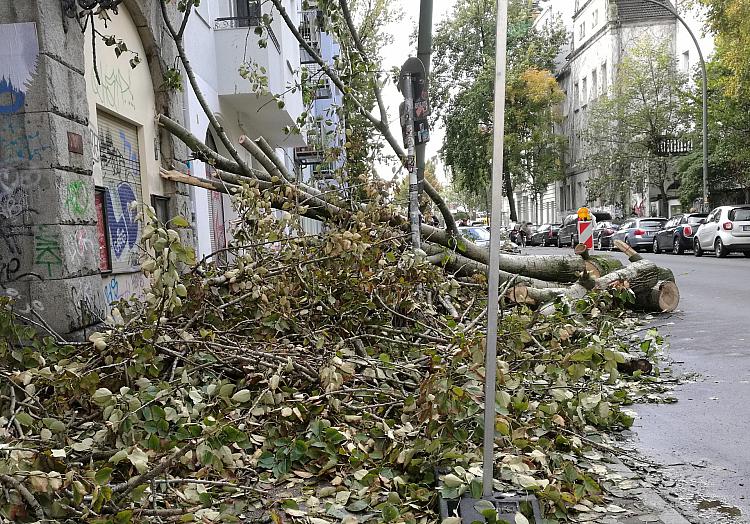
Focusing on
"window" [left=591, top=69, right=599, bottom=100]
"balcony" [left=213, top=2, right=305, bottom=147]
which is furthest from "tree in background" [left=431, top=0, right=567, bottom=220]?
"balcony" [left=213, top=2, right=305, bottom=147]

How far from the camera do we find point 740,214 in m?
23.5

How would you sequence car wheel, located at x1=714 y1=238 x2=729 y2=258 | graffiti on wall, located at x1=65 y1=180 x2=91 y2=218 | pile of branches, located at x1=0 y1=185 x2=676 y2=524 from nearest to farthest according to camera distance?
pile of branches, located at x1=0 y1=185 x2=676 y2=524 < graffiti on wall, located at x1=65 y1=180 x2=91 y2=218 < car wheel, located at x1=714 y1=238 x2=729 y2=258

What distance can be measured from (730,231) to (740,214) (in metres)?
0.63

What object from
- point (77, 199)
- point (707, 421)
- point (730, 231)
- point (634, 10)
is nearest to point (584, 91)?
point (634, 10)

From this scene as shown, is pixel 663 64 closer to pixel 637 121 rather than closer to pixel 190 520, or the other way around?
pixel 637 121

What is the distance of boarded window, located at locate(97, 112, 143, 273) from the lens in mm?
7934

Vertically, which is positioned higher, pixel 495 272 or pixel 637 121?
pixel 637 121

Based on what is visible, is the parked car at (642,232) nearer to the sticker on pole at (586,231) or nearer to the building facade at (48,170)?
the sticker on pole at (586,231)

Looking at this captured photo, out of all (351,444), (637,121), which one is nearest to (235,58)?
(351,444)

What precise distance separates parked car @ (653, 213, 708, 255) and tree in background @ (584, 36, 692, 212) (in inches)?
304

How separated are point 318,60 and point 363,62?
0.58 meters

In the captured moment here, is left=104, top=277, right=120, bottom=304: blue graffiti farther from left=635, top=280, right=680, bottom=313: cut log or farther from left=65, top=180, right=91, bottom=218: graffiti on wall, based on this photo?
left=635, top=280, right=680, bottom=313: cut log

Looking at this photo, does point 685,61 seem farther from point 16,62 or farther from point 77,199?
point 16,62

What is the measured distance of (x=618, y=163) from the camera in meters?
39.4
